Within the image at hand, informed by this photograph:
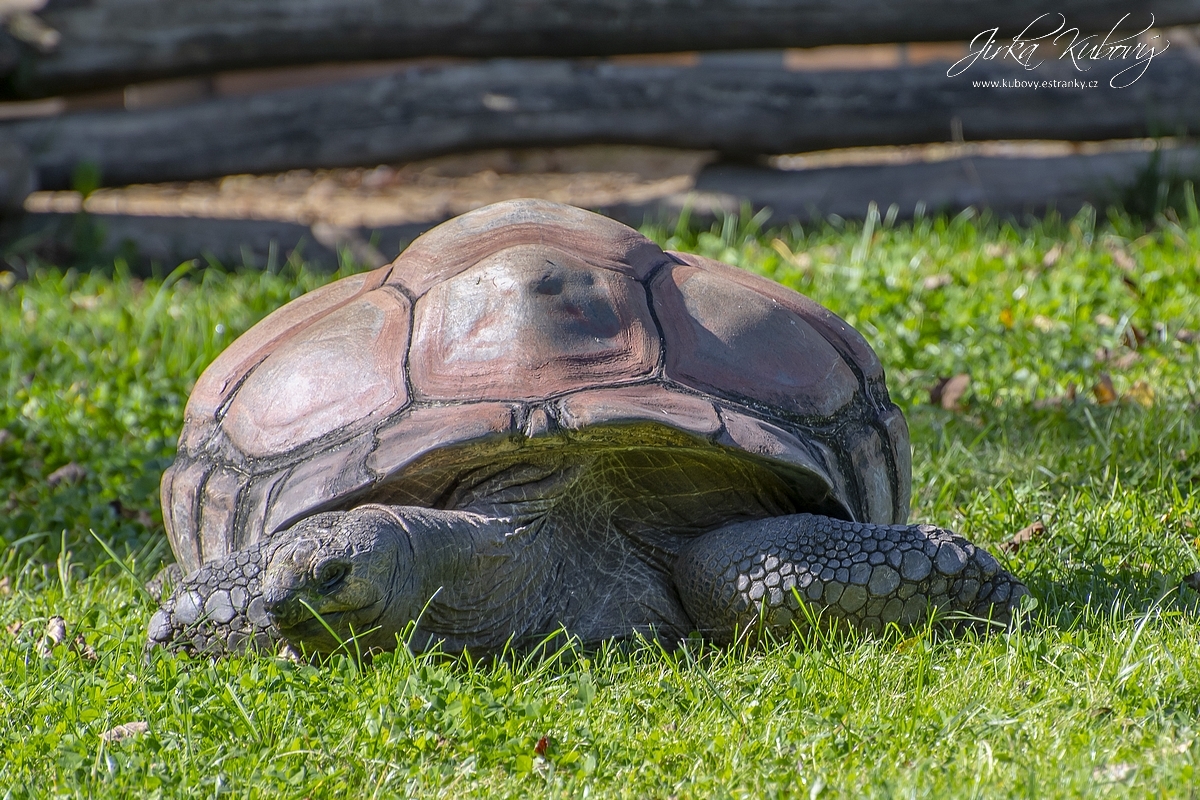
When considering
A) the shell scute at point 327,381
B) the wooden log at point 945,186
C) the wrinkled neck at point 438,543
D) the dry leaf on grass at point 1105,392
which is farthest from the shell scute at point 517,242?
the wooden log at point 945,186

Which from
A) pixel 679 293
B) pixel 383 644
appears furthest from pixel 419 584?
pixel 679 293

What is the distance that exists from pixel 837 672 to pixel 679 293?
0.90 meters

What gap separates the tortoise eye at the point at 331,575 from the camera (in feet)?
6.98

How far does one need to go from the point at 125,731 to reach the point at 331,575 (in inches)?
16.1

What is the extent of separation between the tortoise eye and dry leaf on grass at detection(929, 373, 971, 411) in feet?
8.02

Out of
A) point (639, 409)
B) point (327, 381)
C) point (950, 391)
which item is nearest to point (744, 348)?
point (639, 409)

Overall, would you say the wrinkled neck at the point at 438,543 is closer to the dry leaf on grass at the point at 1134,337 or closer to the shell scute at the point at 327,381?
the shell scute at the point at 327,381

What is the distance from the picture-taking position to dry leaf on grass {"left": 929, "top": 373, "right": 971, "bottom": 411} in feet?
13.3

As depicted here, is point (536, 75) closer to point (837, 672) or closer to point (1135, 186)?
point (1135, 186)

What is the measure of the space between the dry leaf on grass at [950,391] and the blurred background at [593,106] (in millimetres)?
2028

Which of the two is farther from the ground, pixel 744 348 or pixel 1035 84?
pixel 1035 84

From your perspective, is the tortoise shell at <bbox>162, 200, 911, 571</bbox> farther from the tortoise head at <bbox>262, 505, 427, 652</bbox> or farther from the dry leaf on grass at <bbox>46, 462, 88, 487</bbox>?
the dry leaf on grass at <bbox>46, 462, 88, 487</bbox>

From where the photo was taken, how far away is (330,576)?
215cm

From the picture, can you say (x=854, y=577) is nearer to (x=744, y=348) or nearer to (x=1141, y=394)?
(x=744, y=348)
